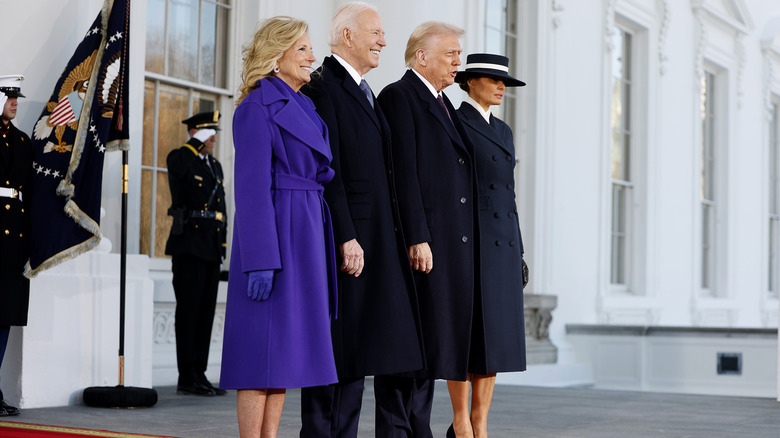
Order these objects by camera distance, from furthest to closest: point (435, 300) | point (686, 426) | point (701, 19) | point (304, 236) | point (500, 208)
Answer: point (701, 19) → point (686, 426) → point (500, 208) → point (435, 300) → point (304, 236)

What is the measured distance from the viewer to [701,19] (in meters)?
12.9

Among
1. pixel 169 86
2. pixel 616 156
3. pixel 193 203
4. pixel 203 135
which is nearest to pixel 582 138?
pixel 616 156

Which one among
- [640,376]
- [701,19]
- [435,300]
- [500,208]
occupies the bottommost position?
[640,376]

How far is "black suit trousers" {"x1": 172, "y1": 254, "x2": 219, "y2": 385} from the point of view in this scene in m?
6.27

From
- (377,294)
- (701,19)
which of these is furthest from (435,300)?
(701,19)

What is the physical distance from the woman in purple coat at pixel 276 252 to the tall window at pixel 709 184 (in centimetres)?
1096

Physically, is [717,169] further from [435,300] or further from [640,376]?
[435,300]

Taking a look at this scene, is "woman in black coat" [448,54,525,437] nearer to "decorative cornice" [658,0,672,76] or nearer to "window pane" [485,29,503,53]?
"window pane" [485,29,503,53]

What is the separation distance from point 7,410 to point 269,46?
8.05ft

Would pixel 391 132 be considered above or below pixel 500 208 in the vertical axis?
above

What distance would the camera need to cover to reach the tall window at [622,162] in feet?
38.0

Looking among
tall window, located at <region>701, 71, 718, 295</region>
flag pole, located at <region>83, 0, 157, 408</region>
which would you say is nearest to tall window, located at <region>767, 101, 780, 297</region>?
tall window, located at <region>701, 71, 718, 295</region>

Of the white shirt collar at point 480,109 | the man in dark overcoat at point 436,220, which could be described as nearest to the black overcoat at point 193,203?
the white shirt collar at point 480,109

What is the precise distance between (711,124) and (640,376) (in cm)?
441
